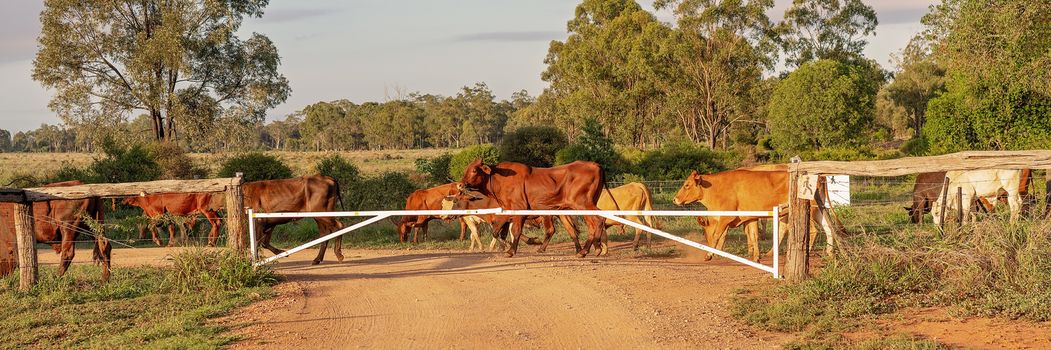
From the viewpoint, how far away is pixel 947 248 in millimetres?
9578

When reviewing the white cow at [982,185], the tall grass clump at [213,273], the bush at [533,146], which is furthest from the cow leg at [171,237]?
the bush at [533,146]

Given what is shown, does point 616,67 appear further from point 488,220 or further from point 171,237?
point 171,237

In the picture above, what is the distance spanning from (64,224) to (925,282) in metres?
11.1

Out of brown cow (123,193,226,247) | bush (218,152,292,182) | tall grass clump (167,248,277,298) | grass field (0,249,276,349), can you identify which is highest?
bush (218,152,292,182)

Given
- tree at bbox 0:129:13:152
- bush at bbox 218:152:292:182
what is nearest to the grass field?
bush at bbox 218:152:292:182

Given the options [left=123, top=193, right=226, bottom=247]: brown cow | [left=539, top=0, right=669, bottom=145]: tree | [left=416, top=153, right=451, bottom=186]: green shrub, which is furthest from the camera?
[left=539, top=0, right=669, bottom=145]: tree

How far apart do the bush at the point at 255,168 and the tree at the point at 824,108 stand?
28597mm

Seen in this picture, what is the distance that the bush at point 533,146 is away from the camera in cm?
3875

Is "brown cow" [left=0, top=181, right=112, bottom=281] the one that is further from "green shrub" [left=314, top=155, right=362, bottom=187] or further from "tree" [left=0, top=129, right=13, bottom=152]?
"tree" [left=0, top=129, right=13, bottom=152]

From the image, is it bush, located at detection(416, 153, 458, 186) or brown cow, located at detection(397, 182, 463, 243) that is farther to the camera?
bush, located at detection(416, 153, 458, 186)

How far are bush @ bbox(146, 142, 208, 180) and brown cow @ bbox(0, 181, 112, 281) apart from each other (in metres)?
17.7

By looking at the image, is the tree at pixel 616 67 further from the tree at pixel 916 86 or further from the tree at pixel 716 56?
the tree at pixel 916 86

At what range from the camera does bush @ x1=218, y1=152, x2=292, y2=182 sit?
29.5 metres

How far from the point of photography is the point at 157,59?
3353cm
